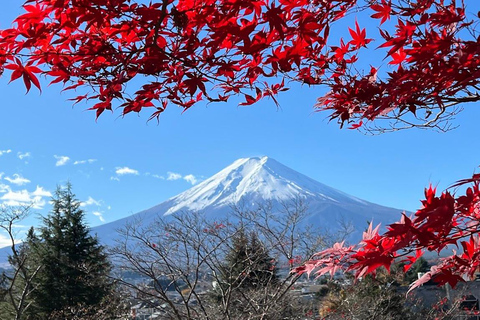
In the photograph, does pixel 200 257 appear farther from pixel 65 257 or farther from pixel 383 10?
pixel 65 257

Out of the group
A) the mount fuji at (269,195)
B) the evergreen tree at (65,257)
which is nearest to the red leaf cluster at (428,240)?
the evergreen tree at (65,257)

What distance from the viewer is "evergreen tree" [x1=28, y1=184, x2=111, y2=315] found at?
13.5 metres

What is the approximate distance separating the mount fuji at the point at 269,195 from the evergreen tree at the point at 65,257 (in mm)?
96850

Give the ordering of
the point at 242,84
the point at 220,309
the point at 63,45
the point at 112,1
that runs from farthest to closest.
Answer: the point at 220,309, the point at 242,84, the point at 63,45, the point at 112,1

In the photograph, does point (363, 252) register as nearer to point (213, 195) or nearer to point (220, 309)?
point (220, 309)

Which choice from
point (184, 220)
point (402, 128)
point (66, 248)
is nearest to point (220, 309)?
point (184, 220)

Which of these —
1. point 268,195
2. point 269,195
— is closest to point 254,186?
point 268,195

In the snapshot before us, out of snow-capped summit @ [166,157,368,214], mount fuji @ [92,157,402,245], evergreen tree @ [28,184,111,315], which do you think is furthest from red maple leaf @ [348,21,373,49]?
mount fuji @ [92,157,402,245]

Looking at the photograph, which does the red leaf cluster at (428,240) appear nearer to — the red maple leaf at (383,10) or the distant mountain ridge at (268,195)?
the red maple leaf at (383,10)

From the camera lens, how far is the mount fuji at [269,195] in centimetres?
12012

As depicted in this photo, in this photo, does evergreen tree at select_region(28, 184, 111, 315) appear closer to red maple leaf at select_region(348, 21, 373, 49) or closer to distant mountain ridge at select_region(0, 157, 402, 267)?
red maple leaf at select_region(348, 21, 373, 49)

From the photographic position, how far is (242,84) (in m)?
2.42

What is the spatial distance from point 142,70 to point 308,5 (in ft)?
3.01

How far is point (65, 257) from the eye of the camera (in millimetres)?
14109
